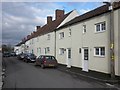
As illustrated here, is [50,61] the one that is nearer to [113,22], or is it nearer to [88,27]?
[88,27]

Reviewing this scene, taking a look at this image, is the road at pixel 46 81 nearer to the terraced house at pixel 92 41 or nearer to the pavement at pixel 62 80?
the pavement at pixel 62 80

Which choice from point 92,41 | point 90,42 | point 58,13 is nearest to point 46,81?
point 92,41

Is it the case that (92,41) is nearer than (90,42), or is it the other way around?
(92,41)

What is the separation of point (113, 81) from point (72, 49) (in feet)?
38.6

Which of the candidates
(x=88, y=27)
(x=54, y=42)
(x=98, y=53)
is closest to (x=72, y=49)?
(x=88, y=27)

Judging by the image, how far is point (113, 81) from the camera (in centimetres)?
1420

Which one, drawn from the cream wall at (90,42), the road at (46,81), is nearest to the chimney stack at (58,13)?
the cream wall at (90,42)

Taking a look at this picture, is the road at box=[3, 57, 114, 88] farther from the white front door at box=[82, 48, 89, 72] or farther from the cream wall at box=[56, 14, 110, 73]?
the white front door at box=[82, 48, 89, 72]

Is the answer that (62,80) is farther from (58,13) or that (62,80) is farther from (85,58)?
(58,13)

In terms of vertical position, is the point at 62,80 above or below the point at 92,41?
below

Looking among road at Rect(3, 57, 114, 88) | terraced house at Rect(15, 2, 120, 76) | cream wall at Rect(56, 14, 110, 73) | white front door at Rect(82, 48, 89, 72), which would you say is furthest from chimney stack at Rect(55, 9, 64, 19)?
road at Rect(3, 57, 114, 88)

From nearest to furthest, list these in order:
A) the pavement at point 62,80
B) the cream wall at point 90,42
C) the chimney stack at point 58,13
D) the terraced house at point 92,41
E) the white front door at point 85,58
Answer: the pavement at point 62,80
the terraced house at point 92,41
the cream wall at point 90,42
the white front door at point 85,58
the chimney stack at point 58,13

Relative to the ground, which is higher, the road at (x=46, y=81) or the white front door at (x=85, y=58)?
the white front door at (x=85, y=58)

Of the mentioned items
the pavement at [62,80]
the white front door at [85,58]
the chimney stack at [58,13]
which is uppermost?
the chimney stack at [58,13]
